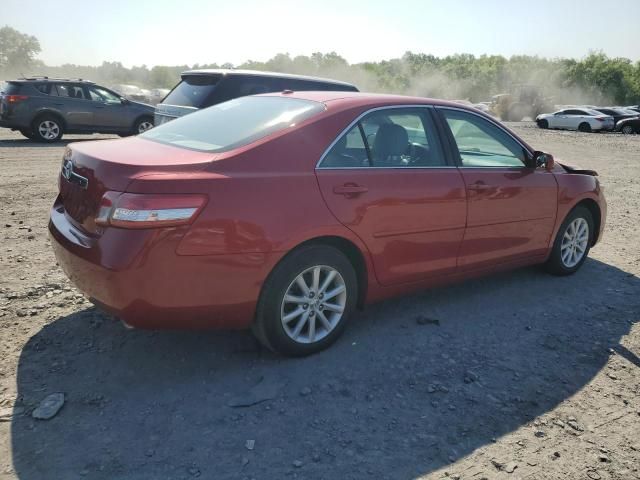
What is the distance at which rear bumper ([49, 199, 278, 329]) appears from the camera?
2.86 meters

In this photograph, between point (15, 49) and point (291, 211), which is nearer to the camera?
point (291, 211)

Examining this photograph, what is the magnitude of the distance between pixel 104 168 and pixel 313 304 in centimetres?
146

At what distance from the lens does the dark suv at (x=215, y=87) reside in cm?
794

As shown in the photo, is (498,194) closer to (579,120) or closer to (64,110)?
(64,110)

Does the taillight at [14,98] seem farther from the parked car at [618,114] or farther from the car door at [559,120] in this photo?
the parked car at [618,114]

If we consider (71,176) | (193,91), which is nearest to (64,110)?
(193,91)

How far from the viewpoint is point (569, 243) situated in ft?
17.4

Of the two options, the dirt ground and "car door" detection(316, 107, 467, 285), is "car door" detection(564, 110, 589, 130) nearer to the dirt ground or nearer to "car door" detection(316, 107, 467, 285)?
the dirt ground

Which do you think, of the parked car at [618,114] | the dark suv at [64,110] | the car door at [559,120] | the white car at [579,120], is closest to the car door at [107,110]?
the dark suv at [64,110]

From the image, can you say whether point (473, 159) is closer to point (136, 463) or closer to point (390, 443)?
point (390, 443)

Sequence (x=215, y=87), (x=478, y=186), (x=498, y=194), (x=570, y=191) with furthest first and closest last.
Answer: (x=215, y=87), (x=570, y=191), (x=498, y=194), (x=478, y=186)

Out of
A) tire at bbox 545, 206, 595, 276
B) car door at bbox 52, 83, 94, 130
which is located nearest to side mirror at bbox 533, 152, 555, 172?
tire at bbox 545, 206, 595, 276

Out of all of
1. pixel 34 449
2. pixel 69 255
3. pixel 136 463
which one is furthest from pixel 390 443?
pixel 69 255

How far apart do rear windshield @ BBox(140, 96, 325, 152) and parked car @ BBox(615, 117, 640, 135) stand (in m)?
31.4
